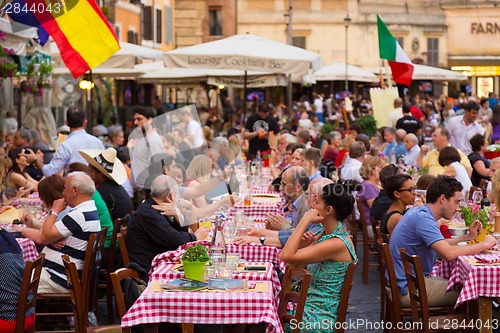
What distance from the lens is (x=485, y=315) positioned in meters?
7.35

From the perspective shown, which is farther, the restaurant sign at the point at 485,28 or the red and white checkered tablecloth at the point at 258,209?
the restaurant sign at the point at 485,28

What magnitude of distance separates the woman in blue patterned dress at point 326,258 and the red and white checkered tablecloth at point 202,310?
0.77 meters

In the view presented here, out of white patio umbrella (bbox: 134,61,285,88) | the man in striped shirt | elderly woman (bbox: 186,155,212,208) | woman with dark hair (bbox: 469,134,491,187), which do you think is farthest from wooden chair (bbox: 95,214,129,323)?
white patio umbrella (bbox: 134,61,285,88)

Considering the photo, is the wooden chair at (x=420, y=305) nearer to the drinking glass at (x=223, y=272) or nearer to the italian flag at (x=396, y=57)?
the drinking glass at (x=223, y=272)

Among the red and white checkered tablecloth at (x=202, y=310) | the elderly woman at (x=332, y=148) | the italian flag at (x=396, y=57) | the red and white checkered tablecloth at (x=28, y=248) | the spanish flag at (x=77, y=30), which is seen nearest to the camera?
the red and white checkered tablecloth at (x=202, y=310)

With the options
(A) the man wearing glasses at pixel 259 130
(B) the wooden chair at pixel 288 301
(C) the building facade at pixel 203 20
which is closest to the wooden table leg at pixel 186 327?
(B) the wooden chair at pixel 288 301

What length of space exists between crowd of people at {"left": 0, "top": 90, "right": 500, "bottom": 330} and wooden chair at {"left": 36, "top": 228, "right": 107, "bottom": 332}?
0.12 m

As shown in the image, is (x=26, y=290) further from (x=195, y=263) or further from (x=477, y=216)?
(x=477, y=216)

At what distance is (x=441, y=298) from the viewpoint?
25.5 feet

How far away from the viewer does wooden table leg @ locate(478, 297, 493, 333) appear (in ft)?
24.0

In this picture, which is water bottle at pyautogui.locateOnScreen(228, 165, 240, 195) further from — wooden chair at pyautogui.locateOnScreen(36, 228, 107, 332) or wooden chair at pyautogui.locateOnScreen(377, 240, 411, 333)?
wooden chair at pyautogui.locateOnScreen(377, 240, 411, 333)

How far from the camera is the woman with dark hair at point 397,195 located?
898 centimetres

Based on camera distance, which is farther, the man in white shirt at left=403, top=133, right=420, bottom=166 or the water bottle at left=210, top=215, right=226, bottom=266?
the man in white shirt at left=403, top=133, right=420, bottom=166

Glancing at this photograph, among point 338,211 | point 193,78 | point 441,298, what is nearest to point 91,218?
point 338,211
